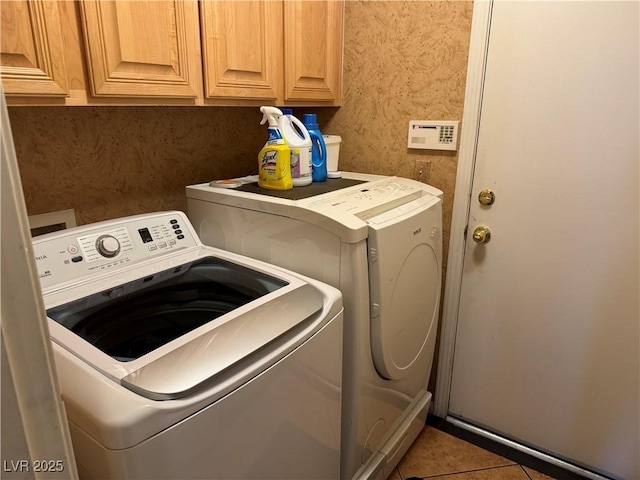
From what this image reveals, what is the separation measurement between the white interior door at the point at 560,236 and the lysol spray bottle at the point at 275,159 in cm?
79

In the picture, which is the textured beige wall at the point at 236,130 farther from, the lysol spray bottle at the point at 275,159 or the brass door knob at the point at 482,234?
the lysol spray bottle at the point at 275,159

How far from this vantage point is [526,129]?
5.05 feet

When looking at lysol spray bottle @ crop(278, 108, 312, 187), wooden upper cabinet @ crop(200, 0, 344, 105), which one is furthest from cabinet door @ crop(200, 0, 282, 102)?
lysol spray bottle @ crop(278, 108, 312, 187)

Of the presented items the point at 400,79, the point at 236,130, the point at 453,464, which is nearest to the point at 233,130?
the point at 236,130

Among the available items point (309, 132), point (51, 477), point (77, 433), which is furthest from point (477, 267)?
point (51, 477)

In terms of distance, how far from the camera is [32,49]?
88 centimetres

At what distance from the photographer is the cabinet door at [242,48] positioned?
4.06ft

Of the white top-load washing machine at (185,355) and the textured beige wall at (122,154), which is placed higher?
the textured beige wall at (122,154)

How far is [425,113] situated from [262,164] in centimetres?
74

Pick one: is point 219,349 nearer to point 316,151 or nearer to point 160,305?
point 160,305

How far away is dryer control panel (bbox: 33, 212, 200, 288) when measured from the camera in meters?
1.09

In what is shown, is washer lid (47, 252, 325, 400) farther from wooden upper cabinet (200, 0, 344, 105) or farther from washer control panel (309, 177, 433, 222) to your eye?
wooden upper cabinet (200, 0, 344, 105)

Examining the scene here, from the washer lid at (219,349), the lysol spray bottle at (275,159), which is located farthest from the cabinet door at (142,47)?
the washer lid at (219,349)

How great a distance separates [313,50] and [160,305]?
45.2 inches
